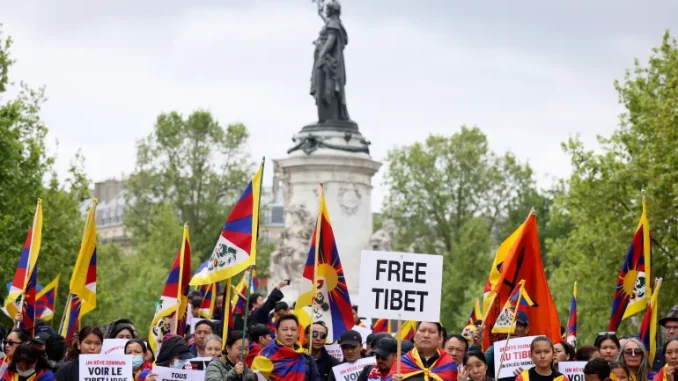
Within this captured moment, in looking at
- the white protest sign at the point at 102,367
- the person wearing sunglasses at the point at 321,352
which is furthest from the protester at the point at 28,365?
the person wearing sunglasses at the point at 321,352

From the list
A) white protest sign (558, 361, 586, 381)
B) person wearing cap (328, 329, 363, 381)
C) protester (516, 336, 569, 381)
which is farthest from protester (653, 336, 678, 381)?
person wearing cap (328, 329, 363, 381)

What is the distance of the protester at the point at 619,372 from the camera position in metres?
14.5

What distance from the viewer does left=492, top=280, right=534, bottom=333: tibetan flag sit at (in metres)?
16.2

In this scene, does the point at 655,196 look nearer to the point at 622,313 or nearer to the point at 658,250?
the point at 658,250

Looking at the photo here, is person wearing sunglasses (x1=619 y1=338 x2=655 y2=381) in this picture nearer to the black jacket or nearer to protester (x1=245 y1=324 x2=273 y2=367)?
protester (x1=245 y1=324 x2=273 y2=367)

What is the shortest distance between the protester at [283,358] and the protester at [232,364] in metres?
0.23

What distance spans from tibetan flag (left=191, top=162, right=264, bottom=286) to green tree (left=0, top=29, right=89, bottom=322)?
1803 centimetres

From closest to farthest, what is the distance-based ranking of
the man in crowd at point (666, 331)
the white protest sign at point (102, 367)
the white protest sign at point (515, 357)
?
the white protest sign at point (102, 367) < the white protest sign at point (515, 357) < the man in crowd at point (666, 331)

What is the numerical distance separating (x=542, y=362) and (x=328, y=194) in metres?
29.3

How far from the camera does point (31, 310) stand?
70.2 ft

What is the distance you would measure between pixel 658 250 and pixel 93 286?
2081 centimetres

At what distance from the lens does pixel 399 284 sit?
1358cm

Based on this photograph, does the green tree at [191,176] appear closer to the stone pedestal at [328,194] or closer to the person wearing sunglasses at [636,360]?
the stone pedestal at [328,194]

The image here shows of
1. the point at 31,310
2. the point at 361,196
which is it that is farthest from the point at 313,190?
the point at 31,310
